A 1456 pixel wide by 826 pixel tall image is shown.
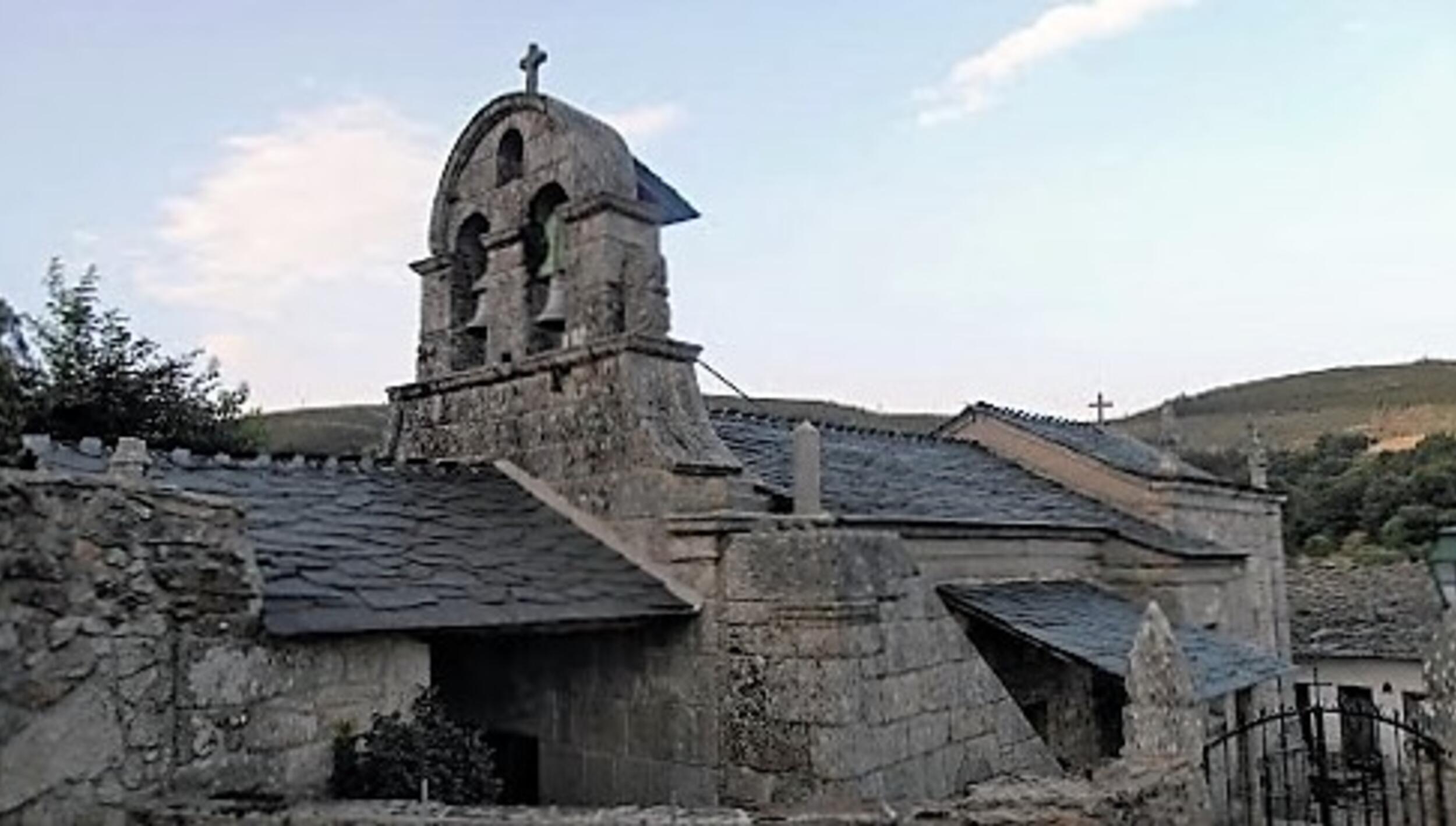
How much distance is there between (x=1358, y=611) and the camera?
2250 centimetres

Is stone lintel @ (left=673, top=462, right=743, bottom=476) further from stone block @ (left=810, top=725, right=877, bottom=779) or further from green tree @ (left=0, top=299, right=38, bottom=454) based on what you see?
green tree @ (left=0, top=299, right=38, bottom=454)

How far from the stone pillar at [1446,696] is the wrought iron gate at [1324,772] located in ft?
0.13

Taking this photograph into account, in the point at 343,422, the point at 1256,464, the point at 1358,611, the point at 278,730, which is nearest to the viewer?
the point at 278,730

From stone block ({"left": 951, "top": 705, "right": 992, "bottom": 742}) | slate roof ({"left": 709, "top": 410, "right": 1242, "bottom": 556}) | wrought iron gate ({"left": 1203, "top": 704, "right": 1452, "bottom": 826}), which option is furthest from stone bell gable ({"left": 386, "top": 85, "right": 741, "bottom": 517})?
wrought iron gate ({"left": 1203, "top": 704, "right": 1452, "bottom": 826})

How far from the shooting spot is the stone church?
16.8 feet

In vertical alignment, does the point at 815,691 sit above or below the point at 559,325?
below

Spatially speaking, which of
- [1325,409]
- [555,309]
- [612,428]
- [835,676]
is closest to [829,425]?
Result: [555,309]

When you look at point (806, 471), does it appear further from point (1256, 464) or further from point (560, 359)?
point (1256, 464)

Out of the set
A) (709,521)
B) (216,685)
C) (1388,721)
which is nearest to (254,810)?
(216,685)

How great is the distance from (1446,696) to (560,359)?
20.6 feet

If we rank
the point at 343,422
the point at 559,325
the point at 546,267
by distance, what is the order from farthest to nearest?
the point at 343,422 → the point at 546,267 → the point at 559,325

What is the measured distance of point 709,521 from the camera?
7.52 metres

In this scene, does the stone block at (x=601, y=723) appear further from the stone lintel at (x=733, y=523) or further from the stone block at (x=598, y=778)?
the stone lintel at (x=733, y=523)

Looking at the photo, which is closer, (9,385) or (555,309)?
(9,385)
